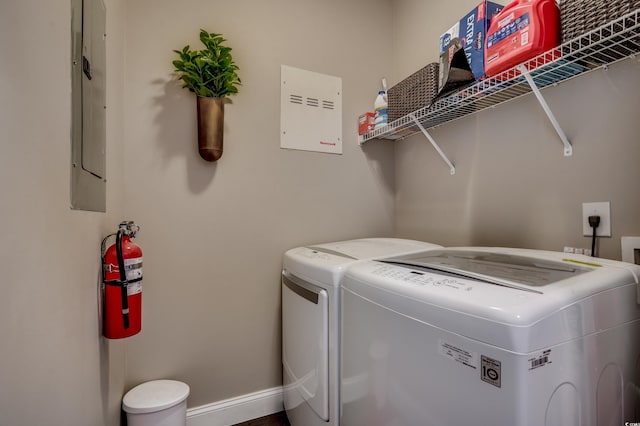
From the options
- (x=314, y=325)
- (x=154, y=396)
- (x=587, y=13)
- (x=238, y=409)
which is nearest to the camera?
(x=587, y=13)

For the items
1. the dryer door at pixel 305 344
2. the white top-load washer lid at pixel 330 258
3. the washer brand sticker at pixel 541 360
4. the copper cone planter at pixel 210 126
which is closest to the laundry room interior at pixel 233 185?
the copper cone planter at pixel 210 126

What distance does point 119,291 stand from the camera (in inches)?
45.1

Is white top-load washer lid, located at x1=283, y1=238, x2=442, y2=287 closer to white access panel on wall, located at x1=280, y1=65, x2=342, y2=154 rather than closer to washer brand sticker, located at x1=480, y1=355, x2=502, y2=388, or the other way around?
washer brand sticker, located at x1=480, y1=355, x2=502, y2=388

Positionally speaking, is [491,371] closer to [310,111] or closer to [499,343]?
[499,343]

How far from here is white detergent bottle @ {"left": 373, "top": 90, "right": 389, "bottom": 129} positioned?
200 centimetres

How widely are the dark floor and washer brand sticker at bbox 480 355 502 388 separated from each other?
1.54 metres

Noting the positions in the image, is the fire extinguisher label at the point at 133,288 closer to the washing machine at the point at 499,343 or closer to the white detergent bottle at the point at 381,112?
the washing machine at the point at 499,343

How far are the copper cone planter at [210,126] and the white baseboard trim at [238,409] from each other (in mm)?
1419

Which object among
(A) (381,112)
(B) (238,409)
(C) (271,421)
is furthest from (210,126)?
(C) (271,421)

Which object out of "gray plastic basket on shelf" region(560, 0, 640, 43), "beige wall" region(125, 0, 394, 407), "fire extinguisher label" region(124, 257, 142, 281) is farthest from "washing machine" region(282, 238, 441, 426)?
"gray plastic basket on shelf" region(560, 0, 640, 43)

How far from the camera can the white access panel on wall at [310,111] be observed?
1992 mm

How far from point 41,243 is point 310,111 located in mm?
1653

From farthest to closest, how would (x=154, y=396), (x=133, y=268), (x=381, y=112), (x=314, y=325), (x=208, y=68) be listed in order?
(x=381, y=112), (x=208, y=68), (x=154, y=396), (x=314, y=325), (x=133, y=268)

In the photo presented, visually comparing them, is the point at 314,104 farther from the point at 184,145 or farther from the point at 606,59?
the point at 606,59
